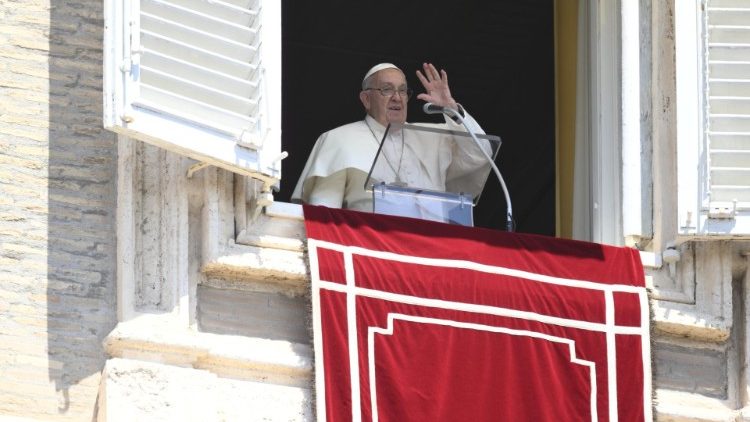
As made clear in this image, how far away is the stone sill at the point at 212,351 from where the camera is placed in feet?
30.9

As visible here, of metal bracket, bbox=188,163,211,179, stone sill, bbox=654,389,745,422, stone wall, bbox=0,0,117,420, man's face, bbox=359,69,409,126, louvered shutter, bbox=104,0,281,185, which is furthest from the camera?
man's face, bbox=359,69,409,126

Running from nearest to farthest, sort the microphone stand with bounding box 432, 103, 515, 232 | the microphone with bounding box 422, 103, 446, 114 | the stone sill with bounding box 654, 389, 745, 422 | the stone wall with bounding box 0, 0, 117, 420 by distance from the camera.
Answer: the stone wall with bounding box 0, 0, 117, 420 → the stone sill with bounding box 654, 389, 745, 422 → the microphone stand with bounding box 432, 103, 515, 232 → the microphone with bounding box 422, 103, 446, 114

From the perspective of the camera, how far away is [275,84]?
9742mm

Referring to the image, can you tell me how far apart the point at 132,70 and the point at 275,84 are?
1.77ft

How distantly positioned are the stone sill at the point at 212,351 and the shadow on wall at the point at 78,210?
8.5 inches

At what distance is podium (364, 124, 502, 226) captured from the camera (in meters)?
10.3

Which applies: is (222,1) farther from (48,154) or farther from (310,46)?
(310,46)

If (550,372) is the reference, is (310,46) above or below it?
above

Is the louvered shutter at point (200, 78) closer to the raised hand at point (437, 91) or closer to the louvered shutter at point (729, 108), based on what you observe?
the raised hand at point (437, 91)

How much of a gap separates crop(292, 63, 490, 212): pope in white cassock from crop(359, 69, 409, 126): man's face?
0.85 ft

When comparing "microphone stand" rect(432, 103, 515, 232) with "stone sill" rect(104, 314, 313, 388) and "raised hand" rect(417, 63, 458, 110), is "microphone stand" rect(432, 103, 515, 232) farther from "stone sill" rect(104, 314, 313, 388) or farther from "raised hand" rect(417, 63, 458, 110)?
A: "stone sill" rect(104, 314, 313, 388)

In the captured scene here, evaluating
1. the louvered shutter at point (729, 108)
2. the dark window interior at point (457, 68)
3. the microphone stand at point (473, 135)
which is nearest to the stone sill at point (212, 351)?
the microphone stand at point (473, 135)

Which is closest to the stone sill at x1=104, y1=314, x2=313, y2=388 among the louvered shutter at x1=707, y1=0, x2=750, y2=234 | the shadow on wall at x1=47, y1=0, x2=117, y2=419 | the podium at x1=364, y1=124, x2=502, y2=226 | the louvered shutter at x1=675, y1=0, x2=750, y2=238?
the shadow on wall at x1=47, y1=0, x2=117, y2=419

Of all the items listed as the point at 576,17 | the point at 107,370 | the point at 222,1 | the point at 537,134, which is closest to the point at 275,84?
the point at 222,1
